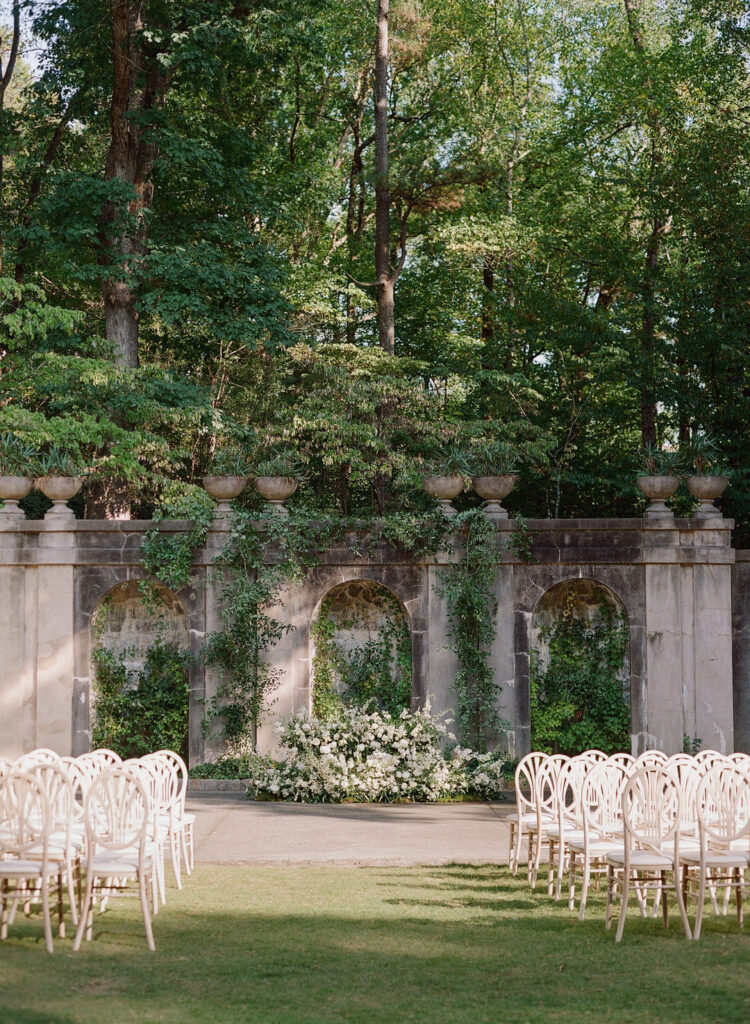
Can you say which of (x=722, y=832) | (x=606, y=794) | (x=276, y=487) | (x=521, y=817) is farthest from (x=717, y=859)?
(x=276, y=487)

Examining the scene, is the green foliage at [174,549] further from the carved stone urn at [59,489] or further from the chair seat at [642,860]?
the chair seat at [642,860]

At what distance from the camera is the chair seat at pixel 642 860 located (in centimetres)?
707

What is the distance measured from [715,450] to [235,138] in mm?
10444

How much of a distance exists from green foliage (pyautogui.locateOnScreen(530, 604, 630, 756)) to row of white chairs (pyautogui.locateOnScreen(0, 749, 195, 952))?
741cm

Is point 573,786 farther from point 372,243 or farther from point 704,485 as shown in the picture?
point 372,243

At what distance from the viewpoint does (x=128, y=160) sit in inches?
744

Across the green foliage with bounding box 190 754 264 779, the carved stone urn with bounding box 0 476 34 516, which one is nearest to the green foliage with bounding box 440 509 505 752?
the green foliage with bounding box 190 754 264 779

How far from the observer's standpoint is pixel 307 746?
13078 millimetres

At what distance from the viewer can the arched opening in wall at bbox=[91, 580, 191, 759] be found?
48.6ft

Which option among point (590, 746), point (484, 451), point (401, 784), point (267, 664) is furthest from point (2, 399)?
point (590, 746)

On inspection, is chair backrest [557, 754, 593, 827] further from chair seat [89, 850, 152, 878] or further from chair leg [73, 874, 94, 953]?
chair leg [73, 874, 94, 953]

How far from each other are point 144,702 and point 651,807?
8923 mm

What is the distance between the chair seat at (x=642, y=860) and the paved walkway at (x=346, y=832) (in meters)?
2.51

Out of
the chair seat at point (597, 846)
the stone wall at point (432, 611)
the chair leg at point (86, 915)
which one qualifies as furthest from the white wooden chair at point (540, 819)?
the stone wall at point (432, 611)
